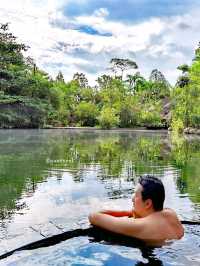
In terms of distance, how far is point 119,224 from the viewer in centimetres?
513

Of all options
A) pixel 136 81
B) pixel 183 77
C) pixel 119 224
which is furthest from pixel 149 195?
pixel 136 81

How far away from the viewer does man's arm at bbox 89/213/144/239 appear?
16.3 ft

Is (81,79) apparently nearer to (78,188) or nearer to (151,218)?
(78,188)

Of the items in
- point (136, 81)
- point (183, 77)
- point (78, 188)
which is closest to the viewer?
point (78, 188)

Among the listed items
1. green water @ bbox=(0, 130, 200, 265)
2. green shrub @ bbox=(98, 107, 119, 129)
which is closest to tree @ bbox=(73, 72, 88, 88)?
green shrub @ bbox=(98, 107, 119, 129)

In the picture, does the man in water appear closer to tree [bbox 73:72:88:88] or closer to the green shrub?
the green shrub

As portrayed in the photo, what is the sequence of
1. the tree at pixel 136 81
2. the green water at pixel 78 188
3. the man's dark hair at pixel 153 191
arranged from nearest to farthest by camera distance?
1. the man's dark hair at pixel 153 191
2. the green water at pixel 78 188
3. the tree at pixel 136 81

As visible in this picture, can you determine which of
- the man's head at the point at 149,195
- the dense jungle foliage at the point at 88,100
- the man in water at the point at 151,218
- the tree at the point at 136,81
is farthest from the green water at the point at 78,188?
the tree at the point at 136,81

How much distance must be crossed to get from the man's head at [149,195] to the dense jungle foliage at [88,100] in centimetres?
3969

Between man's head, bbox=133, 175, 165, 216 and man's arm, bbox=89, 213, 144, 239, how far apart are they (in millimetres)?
134

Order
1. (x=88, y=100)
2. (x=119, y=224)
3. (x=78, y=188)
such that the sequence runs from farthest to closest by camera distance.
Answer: (x=88, y=100)
(x=78, y=188)
(x=119, y=224)

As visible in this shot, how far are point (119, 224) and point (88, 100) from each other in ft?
218

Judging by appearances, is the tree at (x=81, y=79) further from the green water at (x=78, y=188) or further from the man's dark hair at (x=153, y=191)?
the man's dark hair at (x=153, y=191)

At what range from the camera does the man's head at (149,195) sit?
4.86m
